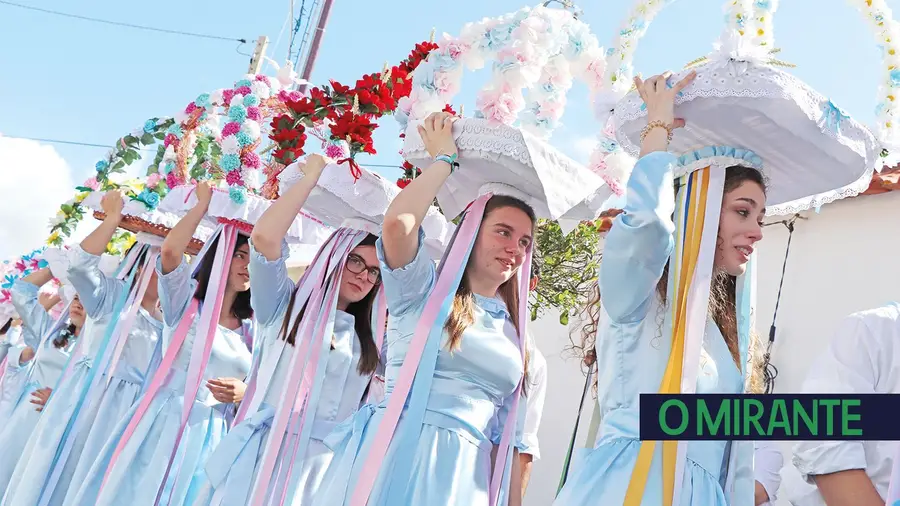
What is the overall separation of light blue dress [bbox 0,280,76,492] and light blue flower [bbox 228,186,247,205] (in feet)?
6.54

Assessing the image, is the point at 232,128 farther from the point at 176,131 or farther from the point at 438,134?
the point at 438,134

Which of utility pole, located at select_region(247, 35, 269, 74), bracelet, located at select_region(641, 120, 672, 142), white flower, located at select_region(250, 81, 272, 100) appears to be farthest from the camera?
utility pole, located at select_region(247, 35, 269, 74)

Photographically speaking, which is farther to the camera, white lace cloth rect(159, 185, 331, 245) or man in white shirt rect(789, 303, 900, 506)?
white lace cloth rect(159, 185, 331, 245)

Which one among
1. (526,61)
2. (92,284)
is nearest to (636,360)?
(526,61)

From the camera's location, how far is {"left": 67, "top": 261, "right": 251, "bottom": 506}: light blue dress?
3.89 metres

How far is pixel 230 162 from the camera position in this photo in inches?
167

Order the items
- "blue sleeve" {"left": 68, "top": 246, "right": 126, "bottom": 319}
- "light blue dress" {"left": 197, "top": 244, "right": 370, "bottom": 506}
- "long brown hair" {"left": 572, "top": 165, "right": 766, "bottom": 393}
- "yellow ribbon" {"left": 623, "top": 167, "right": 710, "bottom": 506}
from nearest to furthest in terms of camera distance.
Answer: "yellow ribbon" {"left": 623, "top": 167, "right": 710, "bottom": 506} → "long brown hair" {"left": 572, "top": 165, "right": 766, "bottom": 393} → "light blue dress" {"left": 197, "top": 244, "right": 370, "bottom": 506} → "blue sleeve" {"left": 68, "top": 246, "right": 126, "bottom": 319}

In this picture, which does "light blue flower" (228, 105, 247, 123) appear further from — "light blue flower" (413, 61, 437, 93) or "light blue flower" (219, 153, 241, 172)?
"light blue flower" (413, 61, 437, 93)

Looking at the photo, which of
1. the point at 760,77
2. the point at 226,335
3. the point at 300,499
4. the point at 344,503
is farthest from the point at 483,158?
the point at 226,335

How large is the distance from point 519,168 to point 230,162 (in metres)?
2.01

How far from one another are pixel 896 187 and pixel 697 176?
4.16m

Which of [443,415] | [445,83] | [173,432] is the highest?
[445,83]

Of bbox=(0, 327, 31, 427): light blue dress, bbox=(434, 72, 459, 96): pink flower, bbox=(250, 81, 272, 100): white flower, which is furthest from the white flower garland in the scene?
bbox=(0, 327, 31, 427): light blue dress

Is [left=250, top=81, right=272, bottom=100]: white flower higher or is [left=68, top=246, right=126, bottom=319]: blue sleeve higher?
[left=250, top=81, right=272, bottom=100]: white flower
